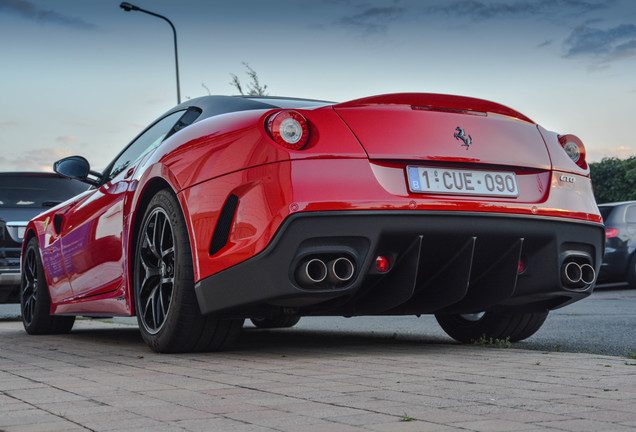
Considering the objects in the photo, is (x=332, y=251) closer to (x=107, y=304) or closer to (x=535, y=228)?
(x=535, y=228)

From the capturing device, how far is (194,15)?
1032 centimetres

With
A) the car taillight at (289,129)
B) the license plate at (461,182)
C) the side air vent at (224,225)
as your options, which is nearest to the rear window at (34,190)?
the side air vent at (224,225)

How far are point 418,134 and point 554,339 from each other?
2.38m

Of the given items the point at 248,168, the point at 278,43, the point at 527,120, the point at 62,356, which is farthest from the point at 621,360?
the point at 278,43

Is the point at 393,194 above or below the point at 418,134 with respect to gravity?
below

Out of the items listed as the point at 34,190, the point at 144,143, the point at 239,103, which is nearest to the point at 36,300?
the point at 144,143

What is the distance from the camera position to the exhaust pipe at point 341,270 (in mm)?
4176

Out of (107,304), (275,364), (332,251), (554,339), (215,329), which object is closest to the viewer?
(332,251)

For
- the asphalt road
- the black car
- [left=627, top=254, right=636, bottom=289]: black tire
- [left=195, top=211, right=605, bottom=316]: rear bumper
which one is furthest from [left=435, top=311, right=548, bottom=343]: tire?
[left=627, top=254, right=636, bottom=289]: black tire

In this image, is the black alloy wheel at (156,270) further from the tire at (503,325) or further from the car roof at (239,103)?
the tire at (503,325)

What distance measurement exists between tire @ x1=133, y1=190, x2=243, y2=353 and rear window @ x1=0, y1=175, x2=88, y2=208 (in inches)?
218

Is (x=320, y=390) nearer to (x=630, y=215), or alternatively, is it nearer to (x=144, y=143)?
(x=144, y=143)

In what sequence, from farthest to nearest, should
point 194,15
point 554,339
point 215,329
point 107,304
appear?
point 194,15 → point 554,339 → point 107,304 → point 215,329

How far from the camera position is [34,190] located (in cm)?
1051
